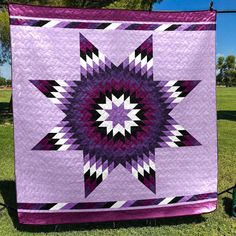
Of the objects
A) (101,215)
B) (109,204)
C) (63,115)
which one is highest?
(63,115)

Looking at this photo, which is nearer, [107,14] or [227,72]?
[107,14]

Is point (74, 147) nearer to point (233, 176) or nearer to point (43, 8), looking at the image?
point (43, 8)

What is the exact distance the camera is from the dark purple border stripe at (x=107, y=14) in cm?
401

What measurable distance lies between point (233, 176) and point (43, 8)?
12.3 ft

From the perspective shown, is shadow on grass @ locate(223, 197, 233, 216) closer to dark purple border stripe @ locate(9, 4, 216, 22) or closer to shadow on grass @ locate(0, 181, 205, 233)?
shadow on grass @ locate(0, 181, 205, 233)

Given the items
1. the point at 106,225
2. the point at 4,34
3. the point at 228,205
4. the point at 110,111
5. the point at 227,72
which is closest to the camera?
the point at 110,111

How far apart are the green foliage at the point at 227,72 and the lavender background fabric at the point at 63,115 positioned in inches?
4428

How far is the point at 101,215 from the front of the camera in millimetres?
4293

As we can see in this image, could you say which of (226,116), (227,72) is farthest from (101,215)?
(227,72)

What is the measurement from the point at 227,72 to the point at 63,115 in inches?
4693

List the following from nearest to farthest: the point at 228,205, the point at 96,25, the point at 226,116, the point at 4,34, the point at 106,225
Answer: the point at 96,25 → the point at 106,225 → the point at 228,205 → the point at 226,116 → the point at 4,34

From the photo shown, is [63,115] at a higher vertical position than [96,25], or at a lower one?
lower

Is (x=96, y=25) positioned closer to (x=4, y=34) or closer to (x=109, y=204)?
(x=109, y=204)

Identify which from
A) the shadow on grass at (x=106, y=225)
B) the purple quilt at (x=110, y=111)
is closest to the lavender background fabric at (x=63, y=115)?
the purple quilt at (x=110, y=111)
